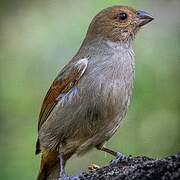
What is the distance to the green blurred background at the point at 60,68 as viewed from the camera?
294 inches

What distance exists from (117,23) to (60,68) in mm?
2530

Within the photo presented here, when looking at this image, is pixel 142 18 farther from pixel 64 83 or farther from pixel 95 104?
pixel 95 104

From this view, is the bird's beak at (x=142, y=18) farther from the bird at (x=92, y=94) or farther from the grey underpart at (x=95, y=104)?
the grey underpart at (x=95, y=104)

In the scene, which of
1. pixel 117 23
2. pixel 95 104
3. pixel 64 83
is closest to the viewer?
pixel 95 104

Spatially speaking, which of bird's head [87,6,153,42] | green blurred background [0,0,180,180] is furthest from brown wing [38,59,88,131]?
green blurred background [0,0,180,180]

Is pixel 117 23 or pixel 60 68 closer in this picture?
pixel 117 23

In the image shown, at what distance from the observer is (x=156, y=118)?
24.8 ft

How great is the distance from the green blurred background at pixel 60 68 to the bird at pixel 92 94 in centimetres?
110

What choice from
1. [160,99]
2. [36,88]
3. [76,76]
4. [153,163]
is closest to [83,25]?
[36,88]

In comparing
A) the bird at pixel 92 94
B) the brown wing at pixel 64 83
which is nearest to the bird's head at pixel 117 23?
the bird at pixel 92 94

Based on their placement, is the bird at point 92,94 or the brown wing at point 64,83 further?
the brown wing at point 64,83

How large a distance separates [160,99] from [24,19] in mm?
4040

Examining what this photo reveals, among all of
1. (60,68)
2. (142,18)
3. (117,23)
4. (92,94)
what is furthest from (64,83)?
(60,68)

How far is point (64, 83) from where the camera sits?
20.7 feet
